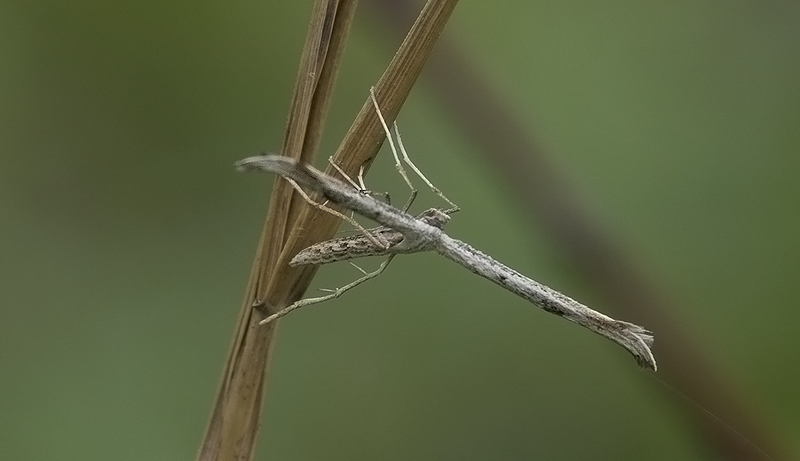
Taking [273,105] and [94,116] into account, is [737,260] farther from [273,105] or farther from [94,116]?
[94,116]

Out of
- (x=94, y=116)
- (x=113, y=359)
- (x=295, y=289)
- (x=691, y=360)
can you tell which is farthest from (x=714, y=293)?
Result: (x=94, y=116)

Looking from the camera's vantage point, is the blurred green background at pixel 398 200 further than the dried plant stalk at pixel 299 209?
Yes

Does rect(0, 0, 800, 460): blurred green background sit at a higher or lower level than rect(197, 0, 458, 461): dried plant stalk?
higher

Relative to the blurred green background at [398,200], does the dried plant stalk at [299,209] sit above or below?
below

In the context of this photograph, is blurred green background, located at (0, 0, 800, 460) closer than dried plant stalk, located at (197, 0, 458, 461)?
No

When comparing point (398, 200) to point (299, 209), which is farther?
point (398, 200)

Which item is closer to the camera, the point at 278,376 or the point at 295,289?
the point at 295,289

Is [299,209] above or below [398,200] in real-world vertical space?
below

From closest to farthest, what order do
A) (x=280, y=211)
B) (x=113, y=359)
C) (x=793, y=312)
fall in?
(x=280, y=211) < (x=113, y=359) < (x=793, y=312)
